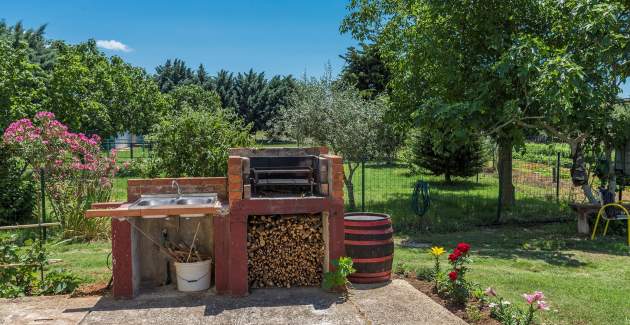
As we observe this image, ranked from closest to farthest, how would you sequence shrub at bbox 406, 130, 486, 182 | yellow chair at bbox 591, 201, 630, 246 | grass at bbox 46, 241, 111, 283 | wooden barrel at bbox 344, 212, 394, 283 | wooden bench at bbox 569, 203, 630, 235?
wooden barrel at bbox 344, 212, 394, 283, grass at bbox 46, 241, 111, 283, yellow chair at bbox 591, 201, 630, 246, wooden bench at bbox 569, 203, 630, 235, shrub at bbox 406, 130, 486, 182

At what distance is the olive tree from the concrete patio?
6.50 metres

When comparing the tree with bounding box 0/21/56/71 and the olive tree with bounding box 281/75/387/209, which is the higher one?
the tree with bounding box 0/21/56/71

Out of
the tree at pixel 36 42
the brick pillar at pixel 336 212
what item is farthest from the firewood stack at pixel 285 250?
the tree at pixel 36 42

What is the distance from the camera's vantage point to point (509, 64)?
31.8ft

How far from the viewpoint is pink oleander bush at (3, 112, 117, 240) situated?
34.0 feet

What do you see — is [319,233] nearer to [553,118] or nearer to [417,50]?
[553,118]

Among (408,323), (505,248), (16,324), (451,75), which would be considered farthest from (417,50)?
(16,324)

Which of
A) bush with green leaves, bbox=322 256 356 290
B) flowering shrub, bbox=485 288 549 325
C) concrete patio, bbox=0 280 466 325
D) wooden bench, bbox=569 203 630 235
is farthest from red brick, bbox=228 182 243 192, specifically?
wooden bench, bbox=569 203 630 235

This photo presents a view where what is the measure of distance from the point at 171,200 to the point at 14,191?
20.9ft

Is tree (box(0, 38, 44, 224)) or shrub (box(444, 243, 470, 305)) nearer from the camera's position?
shrub (box(444, 243, 470, 305))

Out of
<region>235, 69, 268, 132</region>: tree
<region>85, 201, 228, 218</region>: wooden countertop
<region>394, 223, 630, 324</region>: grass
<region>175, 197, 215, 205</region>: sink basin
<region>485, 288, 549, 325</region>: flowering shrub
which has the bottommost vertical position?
<region>394, 223, 630, 324</region>: grass

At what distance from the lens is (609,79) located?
10445 mm

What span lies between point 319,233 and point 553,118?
5.56 metres

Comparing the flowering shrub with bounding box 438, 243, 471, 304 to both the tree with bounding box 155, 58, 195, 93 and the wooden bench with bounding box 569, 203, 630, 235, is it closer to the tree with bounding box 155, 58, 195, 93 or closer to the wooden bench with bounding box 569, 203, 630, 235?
the wooden bench with bounding box 569, 203, 630, 235
